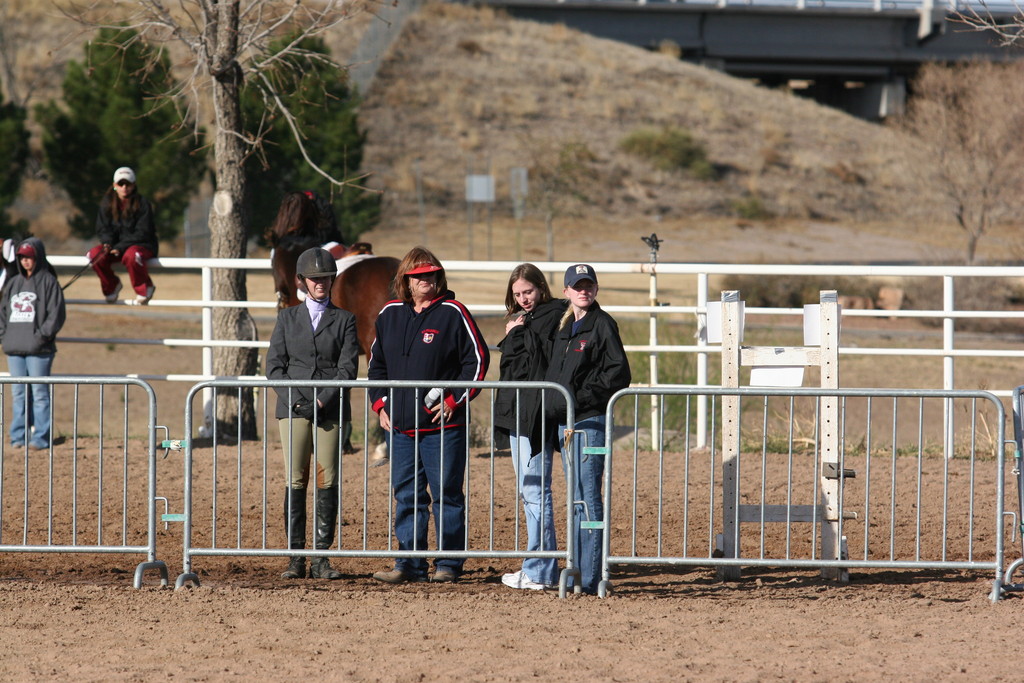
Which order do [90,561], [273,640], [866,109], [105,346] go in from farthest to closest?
[866,109], [105,346], [90,561], [273,640]

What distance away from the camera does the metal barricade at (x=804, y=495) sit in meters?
6.25

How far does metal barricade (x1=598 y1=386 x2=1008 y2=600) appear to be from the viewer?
625cm

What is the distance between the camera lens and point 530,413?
6.42 m

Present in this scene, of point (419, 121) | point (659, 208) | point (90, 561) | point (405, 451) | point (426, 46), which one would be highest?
point (426, 46)

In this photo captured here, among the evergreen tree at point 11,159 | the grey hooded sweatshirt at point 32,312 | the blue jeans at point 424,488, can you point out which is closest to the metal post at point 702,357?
the blue jeans at point 424,488

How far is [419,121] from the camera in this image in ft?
163

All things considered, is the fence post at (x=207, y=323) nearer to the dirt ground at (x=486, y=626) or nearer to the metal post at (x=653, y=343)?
the dirt ground at (x=486, y=626)

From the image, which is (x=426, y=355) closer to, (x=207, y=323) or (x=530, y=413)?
(x=530, y=413)

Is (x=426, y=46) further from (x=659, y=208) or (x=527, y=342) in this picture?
(x=527, y=342)

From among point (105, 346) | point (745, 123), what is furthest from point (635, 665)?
point (745, 123)

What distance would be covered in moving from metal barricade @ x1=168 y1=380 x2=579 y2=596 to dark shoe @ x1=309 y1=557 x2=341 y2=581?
0.10 m

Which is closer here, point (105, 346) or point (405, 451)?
point (405, 451)

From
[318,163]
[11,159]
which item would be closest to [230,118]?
[318,163]

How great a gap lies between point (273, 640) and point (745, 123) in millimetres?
51705
